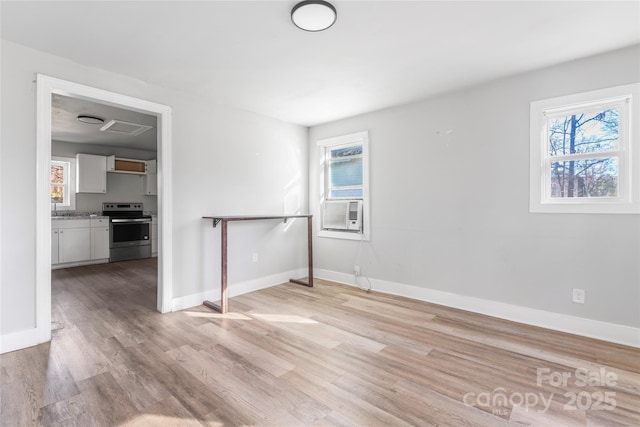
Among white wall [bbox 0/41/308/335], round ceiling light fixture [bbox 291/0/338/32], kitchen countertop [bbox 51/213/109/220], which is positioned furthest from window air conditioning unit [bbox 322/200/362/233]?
kitchen countertop [bbox 51/213/109/220]

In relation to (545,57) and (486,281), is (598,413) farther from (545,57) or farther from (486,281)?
(545,57)

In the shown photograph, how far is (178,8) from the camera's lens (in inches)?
76.9

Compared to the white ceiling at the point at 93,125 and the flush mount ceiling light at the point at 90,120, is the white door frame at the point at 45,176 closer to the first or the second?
the white ceiling at the point at 93,125

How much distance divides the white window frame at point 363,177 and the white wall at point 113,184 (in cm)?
461

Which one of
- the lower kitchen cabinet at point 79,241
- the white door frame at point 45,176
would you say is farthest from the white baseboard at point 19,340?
the lower kitchen cabinet at point 79,241

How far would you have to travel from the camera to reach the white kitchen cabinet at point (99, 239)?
5.83 m

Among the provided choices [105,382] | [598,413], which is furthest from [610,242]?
[105,382]

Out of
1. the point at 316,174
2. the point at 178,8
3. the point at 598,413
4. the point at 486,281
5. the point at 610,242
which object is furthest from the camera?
the point at 316,174

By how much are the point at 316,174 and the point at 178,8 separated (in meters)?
3.06

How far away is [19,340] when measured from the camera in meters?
2.39

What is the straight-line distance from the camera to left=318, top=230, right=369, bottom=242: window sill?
4.25 m

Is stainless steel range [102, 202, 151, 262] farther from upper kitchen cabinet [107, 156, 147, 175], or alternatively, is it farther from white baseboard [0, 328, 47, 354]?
white baseboard [0, 328, 47, 354]

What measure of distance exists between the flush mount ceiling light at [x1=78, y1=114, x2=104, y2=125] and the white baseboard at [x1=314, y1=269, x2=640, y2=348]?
4.50m

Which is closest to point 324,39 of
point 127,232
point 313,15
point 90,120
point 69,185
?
point 313,15
